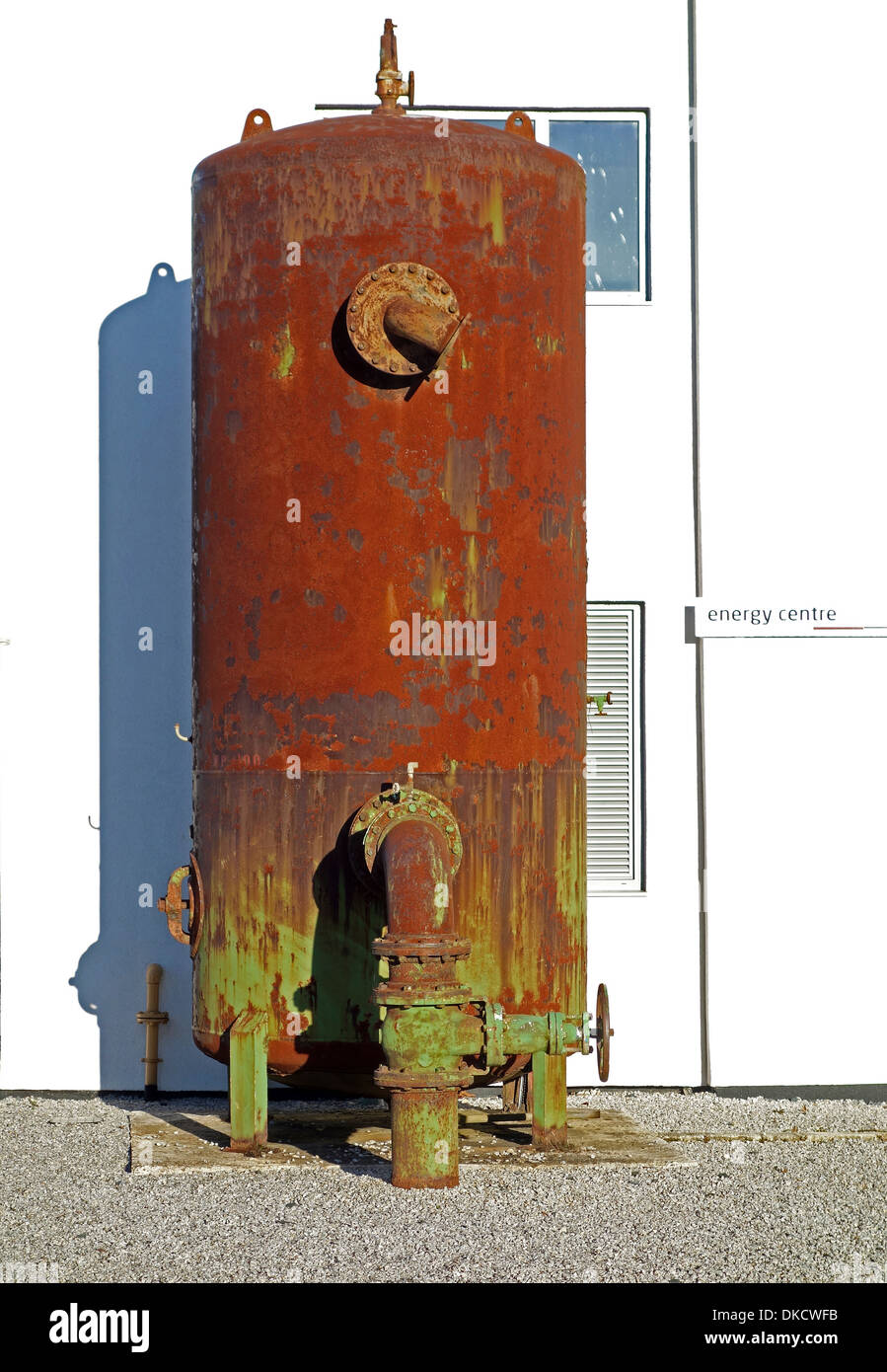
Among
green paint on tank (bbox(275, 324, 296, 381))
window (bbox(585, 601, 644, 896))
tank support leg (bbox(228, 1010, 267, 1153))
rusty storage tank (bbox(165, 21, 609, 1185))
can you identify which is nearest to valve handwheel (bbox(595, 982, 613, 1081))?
rusty storage tank (bbox(165, 21, 609, 1185))

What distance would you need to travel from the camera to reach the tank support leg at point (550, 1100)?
7398mm

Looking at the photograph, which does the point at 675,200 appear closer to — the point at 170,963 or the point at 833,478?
the point at 833,478

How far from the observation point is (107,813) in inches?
376

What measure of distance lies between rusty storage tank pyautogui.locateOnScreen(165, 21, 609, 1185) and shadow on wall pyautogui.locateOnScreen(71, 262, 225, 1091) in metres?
2.10

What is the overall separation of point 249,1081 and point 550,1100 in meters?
1.37

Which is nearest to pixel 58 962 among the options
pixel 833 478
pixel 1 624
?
pixel 1 624

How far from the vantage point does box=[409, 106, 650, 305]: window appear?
9836 mm

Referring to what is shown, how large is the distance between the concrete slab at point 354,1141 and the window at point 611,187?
15.7 feet

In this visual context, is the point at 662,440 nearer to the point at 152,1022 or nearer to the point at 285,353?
the point at 285,353

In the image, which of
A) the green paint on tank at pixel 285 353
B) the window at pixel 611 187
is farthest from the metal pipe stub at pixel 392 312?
the window at pixel 611 187

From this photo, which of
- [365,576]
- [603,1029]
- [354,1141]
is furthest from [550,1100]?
[365,576]

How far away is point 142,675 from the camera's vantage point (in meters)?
9.61

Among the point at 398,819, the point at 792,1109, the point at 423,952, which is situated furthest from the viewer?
the point at 792,1109

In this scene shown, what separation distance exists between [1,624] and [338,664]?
126 inches
